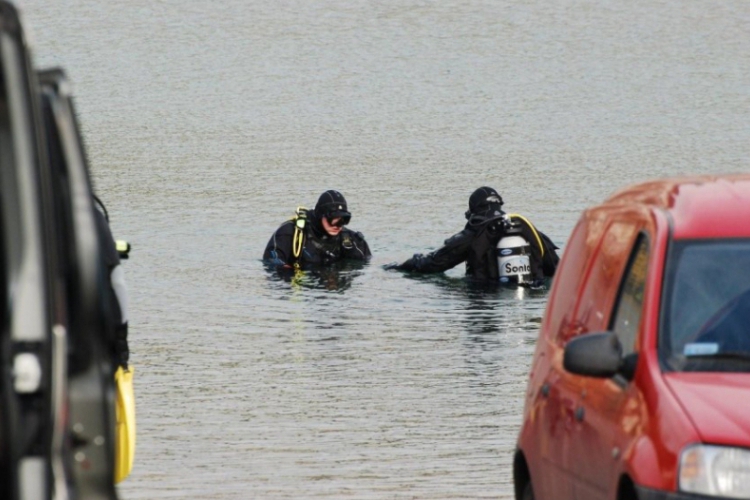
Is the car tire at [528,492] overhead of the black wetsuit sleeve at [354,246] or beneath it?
overhead

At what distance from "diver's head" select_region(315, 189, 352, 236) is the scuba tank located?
69.5 inches

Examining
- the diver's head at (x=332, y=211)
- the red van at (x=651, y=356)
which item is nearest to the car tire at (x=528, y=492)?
the red van at (x=651, y=356)

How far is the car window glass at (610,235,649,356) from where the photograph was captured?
623 cm

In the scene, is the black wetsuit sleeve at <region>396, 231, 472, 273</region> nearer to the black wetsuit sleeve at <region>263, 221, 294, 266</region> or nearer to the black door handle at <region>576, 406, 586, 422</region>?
the black wetsuit sleeve at <region>263, 221, 294, 266</region>

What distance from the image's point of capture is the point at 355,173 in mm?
39031

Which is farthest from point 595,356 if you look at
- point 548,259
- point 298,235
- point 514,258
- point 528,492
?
point 298,235

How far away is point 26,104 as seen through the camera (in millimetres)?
4461

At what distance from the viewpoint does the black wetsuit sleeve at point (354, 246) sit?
74.6 ft

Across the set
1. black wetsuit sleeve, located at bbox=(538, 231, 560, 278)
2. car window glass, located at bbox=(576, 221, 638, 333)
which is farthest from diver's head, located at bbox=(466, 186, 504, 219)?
car window glass, located at bbox=(576, 221, 638, 333)

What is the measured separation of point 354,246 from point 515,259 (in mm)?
3248

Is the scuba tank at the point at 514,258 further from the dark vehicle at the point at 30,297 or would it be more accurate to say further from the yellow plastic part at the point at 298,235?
the dark vehicle at the point at 30,297

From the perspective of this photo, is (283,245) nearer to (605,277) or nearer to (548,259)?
(548,259)

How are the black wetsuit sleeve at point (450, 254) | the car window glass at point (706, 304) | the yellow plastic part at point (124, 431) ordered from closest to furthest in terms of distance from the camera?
the car window glass at point (706, 304) → the yellow plastic part at point (124, 431) → the black wetsuit sleeve at point (450, 254)

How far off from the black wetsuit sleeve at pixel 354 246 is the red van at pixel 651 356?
15.6 meters
